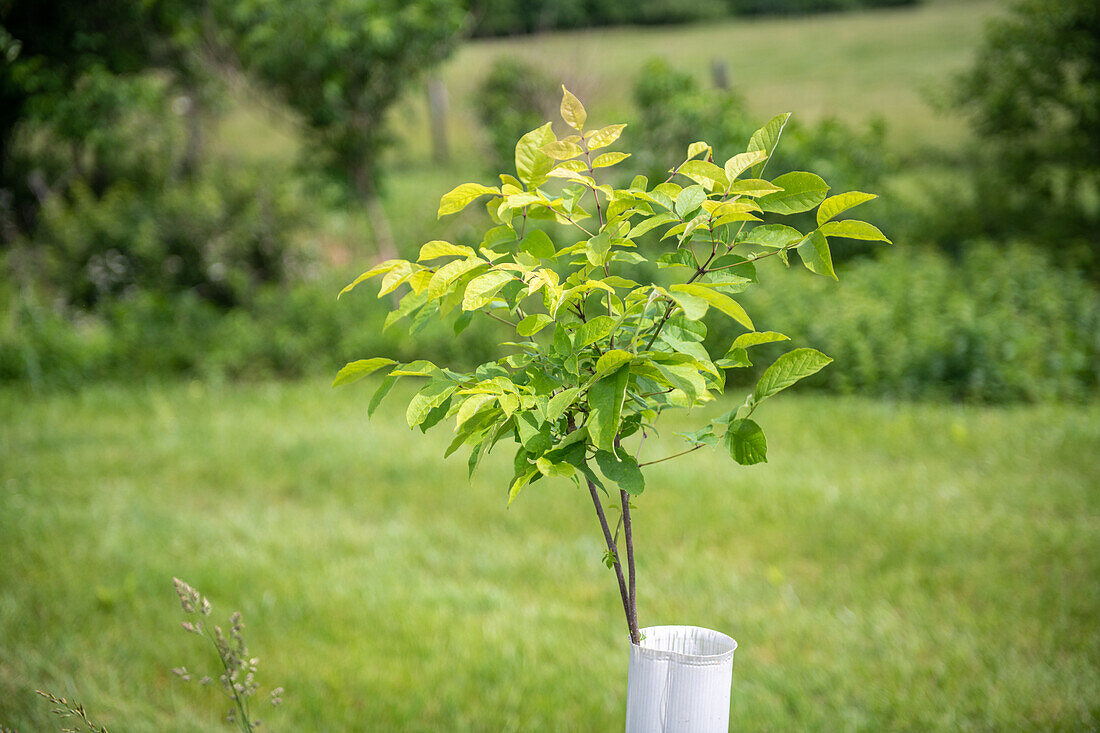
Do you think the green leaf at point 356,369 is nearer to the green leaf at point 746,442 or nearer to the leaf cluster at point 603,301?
the leaf cluster at point 603,301

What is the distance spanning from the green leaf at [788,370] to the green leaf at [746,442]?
0.16 ft

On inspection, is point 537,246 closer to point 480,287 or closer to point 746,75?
point 480,287

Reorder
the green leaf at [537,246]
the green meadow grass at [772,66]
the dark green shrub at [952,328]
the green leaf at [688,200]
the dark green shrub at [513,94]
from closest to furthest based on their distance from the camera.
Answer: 1. the green leaf at [688,200]
2. the green leaf at [537,246]
3. the dark green shrub at [952,328]
4. the dark green shrub at [513,94]
5. the green meadow grass at [772,66]

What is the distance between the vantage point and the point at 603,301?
130 centimetres

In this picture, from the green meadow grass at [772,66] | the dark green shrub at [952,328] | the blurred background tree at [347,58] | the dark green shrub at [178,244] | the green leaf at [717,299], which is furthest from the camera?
the green meadow grass at [772,66]

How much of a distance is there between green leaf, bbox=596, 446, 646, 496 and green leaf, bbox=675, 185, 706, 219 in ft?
1.20

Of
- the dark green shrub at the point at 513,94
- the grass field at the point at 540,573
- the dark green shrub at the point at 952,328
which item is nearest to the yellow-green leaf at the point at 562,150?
the grass field at the point at 540,573

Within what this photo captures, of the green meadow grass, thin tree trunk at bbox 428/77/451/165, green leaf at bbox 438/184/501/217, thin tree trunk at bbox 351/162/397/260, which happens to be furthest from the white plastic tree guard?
thin tree trunk at bbox 428/77/451/165

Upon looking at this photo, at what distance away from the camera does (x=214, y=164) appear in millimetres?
9602

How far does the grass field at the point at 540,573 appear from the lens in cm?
248

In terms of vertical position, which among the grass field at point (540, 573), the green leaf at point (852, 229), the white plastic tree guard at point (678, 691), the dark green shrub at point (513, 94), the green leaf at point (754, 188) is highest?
the dark green shrub at point (513, 94)

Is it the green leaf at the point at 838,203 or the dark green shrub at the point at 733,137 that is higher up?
the dark green shrub at the point at 733,137

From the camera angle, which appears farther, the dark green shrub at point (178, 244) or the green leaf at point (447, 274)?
the dark green shrub at point (178, 244)

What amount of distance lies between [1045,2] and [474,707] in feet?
30.0
